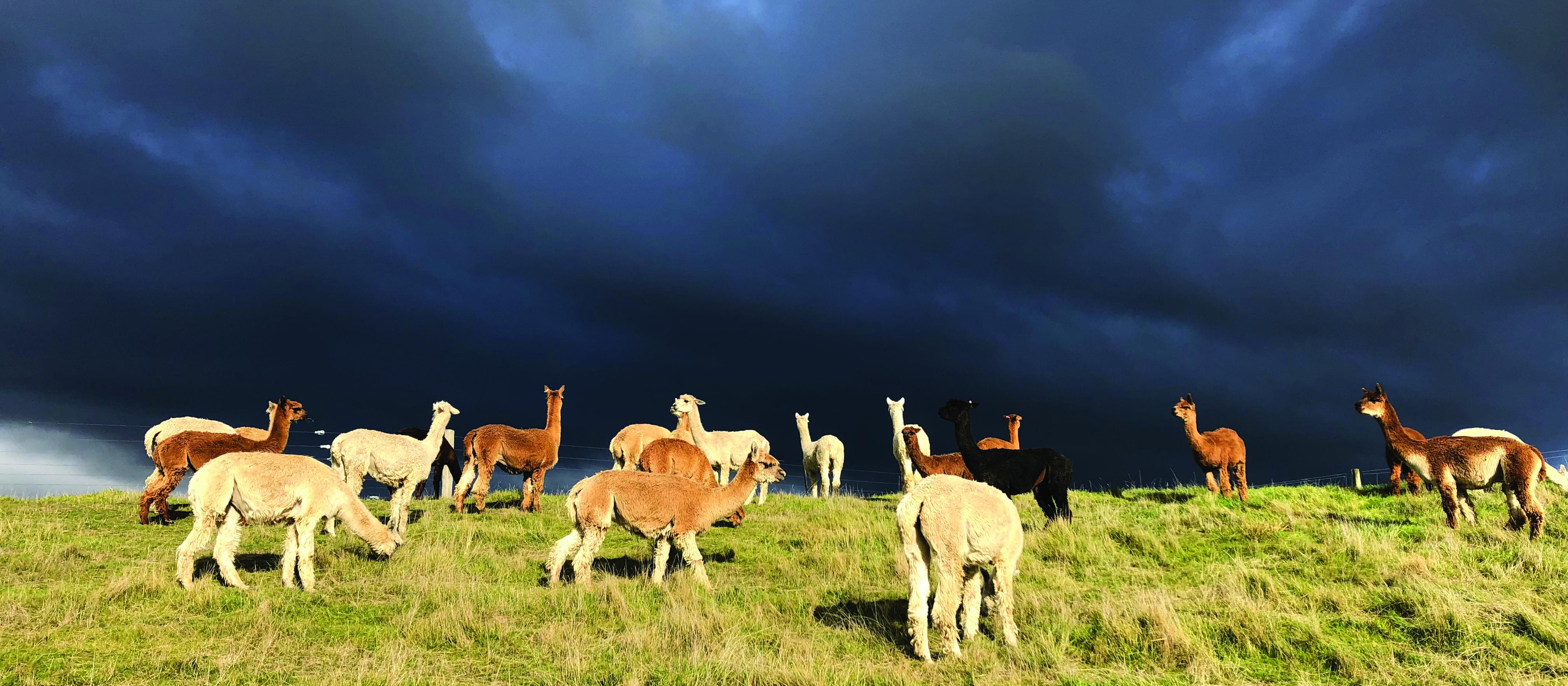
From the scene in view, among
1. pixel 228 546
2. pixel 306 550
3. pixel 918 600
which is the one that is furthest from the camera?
pixel 306 550

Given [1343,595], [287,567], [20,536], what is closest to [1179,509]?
[1343,595]

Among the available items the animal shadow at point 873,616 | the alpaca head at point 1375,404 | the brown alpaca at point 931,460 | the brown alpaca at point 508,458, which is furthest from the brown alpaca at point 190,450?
the alpaca head at point 1375,404

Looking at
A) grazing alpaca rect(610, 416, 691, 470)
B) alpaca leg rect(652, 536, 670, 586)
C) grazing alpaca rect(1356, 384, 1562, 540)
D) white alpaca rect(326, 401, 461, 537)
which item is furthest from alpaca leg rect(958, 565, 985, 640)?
grazing alpaca rect(610, 416, 691, 470)

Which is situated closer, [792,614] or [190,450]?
[792,614]

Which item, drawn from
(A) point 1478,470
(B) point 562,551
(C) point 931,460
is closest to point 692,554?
(B) point 562,551

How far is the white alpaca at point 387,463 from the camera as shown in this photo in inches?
521

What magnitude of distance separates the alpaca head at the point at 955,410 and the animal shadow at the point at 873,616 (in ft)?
18.7

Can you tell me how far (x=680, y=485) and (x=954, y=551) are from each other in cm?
455

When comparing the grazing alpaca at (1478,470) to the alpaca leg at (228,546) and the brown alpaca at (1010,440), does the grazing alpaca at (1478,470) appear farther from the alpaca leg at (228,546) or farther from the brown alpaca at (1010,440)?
the alpaca leg at (228,546)

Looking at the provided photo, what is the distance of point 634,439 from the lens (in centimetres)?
1909

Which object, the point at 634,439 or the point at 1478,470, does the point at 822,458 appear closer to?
the point at 634,439

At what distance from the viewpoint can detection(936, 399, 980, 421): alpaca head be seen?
14273 millimetres

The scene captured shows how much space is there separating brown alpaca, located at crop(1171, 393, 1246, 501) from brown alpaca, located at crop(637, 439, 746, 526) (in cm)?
1215

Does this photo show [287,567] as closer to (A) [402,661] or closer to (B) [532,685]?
(A) [402,661]
